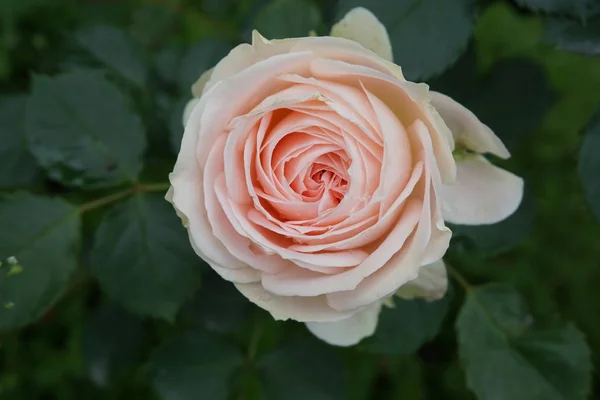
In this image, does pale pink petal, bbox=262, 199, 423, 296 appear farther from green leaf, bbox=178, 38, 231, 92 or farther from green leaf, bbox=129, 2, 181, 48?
green leaf, bbox=129, 2, 181, 48

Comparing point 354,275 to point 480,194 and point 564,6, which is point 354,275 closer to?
point 480,194

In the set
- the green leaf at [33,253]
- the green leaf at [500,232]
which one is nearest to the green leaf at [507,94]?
the green leaf at [500,232]

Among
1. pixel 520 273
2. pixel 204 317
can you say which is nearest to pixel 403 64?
pixel 204 317

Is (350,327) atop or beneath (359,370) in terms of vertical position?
atop

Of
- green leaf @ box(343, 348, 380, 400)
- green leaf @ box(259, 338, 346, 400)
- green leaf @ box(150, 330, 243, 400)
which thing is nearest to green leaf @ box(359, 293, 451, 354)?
green leaf @ box(259, 338, 346, 400)

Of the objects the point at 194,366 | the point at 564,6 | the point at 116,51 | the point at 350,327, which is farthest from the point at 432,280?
the point at 116,51

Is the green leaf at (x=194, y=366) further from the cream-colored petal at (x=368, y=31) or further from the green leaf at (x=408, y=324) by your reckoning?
the cream-colored petal at (x=368, y=31)
